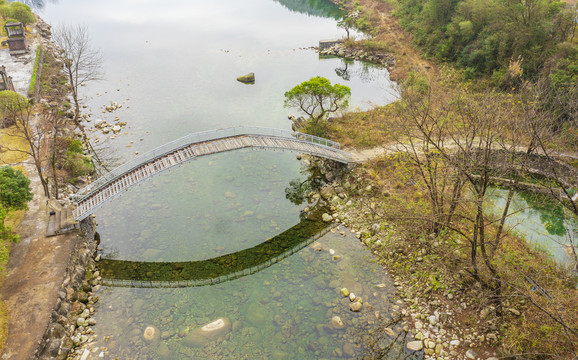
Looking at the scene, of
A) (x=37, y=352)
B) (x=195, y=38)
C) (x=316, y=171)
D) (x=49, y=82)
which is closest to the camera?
(x=37, y=352)

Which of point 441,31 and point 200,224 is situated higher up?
point 441,31

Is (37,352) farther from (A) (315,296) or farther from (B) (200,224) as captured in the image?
(A) (315,296)

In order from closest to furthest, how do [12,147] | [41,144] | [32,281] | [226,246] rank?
[32,281] < [226,246] < [12,147] < [41,144]

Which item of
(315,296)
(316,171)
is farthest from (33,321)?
(316,171)

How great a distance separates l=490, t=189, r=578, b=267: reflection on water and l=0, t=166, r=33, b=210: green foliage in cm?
3438

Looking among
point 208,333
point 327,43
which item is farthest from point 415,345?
point 327,43

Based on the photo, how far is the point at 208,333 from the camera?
74.9 ft

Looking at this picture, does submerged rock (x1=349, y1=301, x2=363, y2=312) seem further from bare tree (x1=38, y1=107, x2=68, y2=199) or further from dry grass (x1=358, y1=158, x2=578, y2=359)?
bare tree (x1=38, y1=107, x2=68, y2=199)

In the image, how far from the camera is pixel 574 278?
74.7 feet

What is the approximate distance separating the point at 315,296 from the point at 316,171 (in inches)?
622

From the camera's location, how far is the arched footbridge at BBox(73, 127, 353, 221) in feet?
90.6

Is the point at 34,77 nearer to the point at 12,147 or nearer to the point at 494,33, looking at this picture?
the point at 12,147

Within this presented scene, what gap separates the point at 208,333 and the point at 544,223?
2750 centimetres

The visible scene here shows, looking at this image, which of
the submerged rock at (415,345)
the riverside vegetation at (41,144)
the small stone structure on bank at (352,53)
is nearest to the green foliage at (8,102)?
the riverside vegetation at (41,144)
